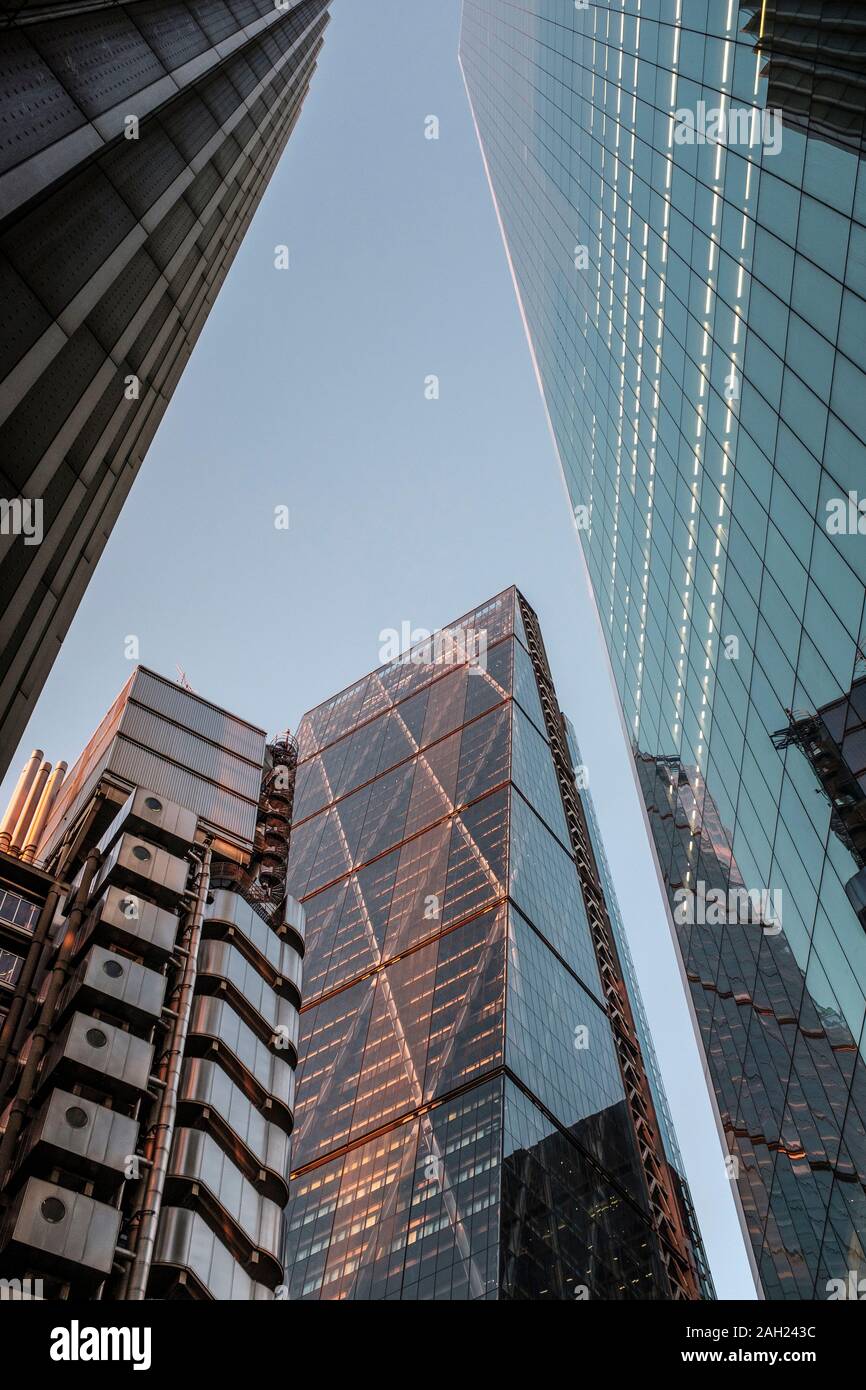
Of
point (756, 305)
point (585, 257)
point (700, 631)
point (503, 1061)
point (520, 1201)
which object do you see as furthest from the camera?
point (503, 1061)

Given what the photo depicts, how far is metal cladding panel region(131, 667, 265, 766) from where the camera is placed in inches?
2051

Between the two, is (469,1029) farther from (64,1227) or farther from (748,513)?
(748,513)

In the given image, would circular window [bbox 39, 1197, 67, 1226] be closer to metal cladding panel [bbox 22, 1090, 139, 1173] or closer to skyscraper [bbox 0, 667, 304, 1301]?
skyscraper [bbox 0, 667, 304, 1301]

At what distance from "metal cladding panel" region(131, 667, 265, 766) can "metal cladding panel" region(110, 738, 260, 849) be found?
4363 millimetres

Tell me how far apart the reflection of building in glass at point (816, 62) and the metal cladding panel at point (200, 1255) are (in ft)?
96.5

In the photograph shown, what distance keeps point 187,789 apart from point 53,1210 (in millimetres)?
22474

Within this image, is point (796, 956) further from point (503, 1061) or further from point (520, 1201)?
point (503, 1061)

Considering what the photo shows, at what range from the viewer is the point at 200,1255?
29719 mm

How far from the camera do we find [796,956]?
28109mm

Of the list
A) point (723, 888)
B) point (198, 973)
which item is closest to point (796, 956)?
point (723, 888)

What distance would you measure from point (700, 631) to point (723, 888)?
847 centimetres

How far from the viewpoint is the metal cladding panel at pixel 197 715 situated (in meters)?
52.1

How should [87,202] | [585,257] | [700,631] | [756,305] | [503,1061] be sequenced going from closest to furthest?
[87,202] < [756,305] < [700,631] < [585,257] < [503,1061]

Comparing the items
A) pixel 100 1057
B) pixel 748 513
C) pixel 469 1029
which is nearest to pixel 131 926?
pixel 100 1057
